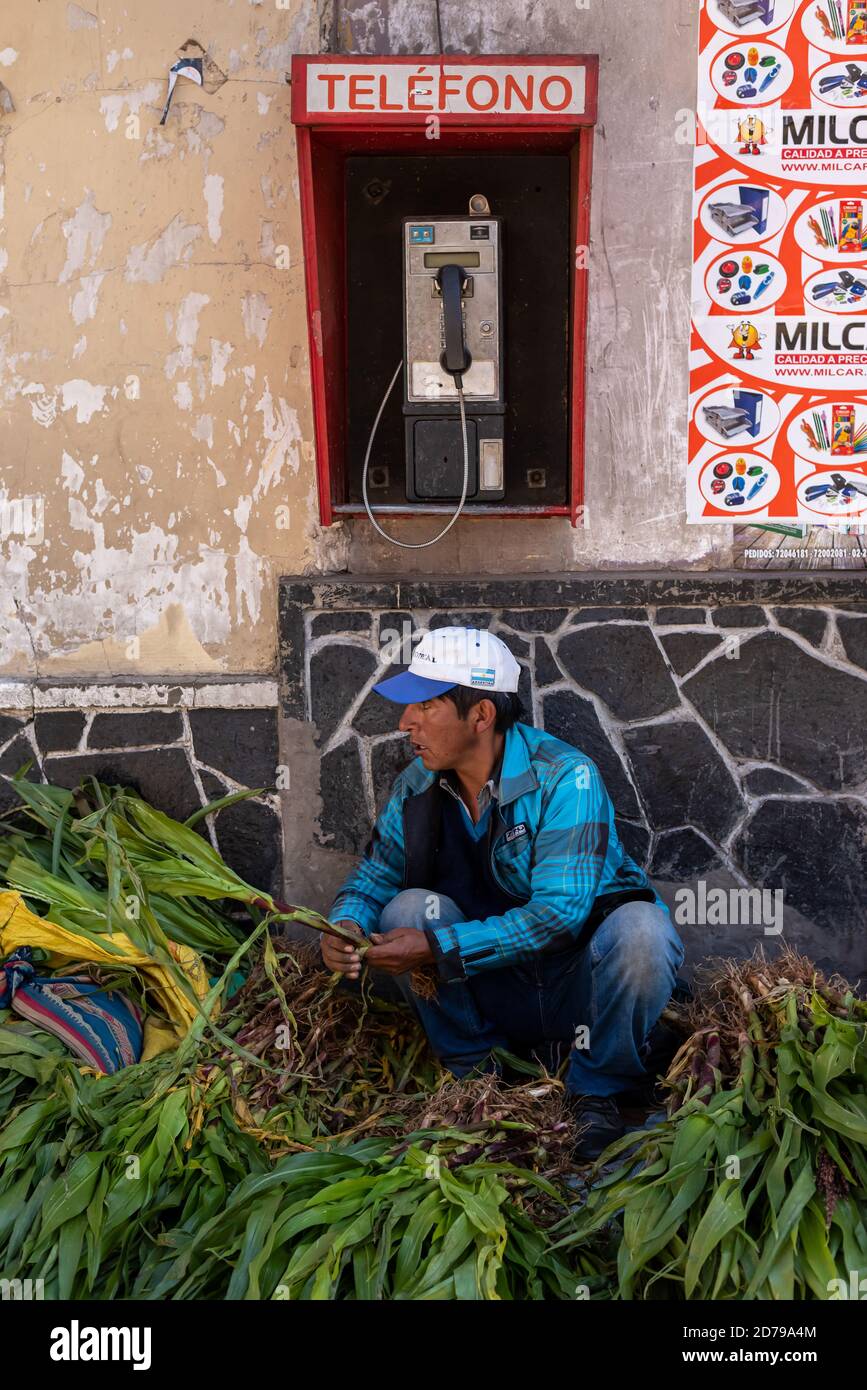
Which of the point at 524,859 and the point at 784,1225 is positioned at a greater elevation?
the point at 524,859

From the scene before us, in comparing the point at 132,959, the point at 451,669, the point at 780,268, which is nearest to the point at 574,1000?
the point at 451,669

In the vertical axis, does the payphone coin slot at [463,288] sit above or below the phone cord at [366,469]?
above

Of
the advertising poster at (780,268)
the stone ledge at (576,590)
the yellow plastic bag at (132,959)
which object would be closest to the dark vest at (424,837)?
the yellow plastic bag at (132,959)

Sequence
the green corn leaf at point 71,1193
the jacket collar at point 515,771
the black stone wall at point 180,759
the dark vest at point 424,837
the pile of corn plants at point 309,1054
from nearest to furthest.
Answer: the green corn leaf at point 71,1193 → the pile of corn plants at point 309,1054 → the jacket collar at point 515,771 → the dark vest at point 424,837 → the black stone wall at point 180,759

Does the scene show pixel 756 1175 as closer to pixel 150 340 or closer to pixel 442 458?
pixel 442 458

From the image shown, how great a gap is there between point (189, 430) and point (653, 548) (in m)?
1.41

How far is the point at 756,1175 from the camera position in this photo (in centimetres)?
219

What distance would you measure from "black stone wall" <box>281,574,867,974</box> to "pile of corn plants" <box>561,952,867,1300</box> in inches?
46.7

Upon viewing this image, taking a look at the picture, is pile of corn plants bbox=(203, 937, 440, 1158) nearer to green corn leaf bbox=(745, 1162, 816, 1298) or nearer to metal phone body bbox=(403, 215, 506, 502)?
green corn leaf bbox=(745, 1162, 816, 1298)

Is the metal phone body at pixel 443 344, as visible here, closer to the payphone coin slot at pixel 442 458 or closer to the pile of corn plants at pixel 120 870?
the payphone coin slot at pixel 442 458

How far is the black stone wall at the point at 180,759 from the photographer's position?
12.1ft

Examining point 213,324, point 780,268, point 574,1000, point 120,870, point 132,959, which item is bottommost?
point 574,1000

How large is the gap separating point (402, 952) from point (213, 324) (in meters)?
1.93
